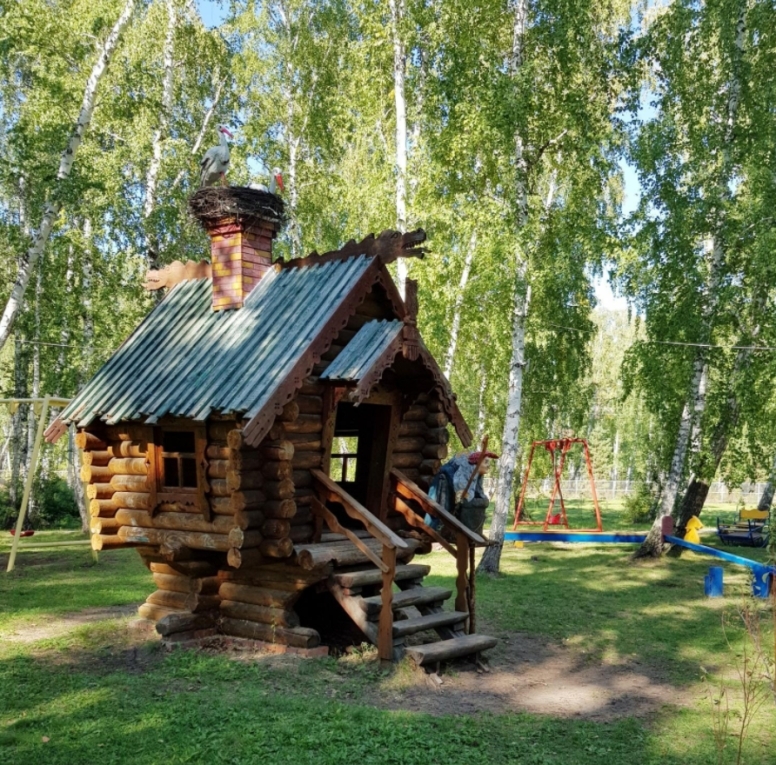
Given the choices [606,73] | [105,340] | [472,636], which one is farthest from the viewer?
[105,340]

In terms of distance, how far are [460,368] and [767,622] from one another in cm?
1559

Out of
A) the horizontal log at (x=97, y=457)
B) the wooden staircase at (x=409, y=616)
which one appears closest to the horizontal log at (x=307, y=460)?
the wooden staircase at (x=409, y=616)

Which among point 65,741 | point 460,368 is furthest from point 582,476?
point 65,741

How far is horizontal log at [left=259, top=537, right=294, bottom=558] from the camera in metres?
9.01

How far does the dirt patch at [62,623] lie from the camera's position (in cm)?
1002

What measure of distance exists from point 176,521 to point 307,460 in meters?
1.76

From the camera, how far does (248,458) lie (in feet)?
29.4

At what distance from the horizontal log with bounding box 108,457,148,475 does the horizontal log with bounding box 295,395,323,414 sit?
2217 millimetres

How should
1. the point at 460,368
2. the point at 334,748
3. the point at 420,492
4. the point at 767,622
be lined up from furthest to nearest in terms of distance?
the point at 460,368 < the point at 767,622 < the point at 420,492 < the point at 334,748

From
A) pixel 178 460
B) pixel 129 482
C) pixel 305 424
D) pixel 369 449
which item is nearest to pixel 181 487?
pixel 178 460

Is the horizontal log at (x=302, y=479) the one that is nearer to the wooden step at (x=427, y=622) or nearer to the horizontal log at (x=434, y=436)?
the wooden step at (x=427, y=622)

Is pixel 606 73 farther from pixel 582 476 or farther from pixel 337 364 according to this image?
pixel 582 476

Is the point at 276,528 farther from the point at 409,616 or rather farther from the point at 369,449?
the point at 369,449

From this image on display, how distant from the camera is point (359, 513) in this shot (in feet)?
30.1
